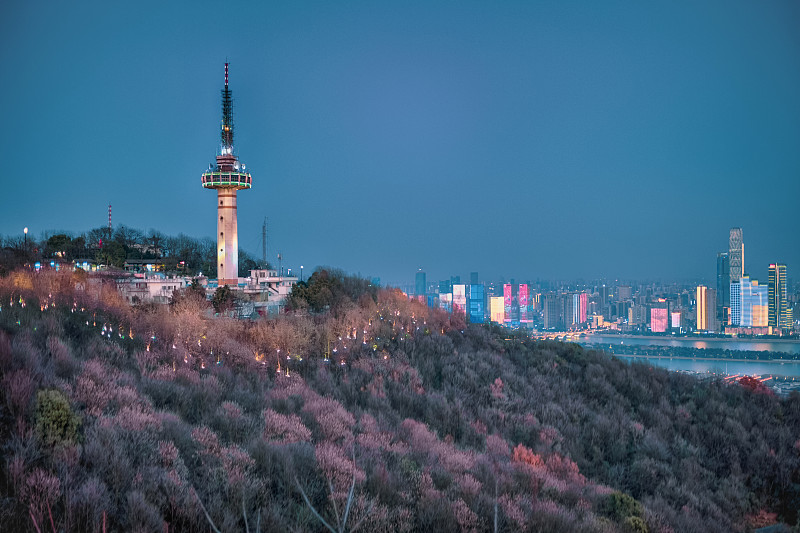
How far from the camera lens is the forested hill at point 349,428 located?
5.95 m

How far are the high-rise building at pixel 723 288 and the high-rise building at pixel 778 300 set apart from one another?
495cm

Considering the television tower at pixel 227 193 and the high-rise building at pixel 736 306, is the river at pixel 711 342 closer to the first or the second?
the high-rise building at pixel 736 306

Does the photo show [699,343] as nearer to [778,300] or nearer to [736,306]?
[736,306]

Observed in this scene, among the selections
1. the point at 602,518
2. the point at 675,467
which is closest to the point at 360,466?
the point at 602,518

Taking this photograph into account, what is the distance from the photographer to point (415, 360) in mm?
17016

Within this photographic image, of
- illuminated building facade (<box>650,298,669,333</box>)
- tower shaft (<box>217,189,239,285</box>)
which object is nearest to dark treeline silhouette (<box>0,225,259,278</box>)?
tower shaft (<box>217,189,239,285</box>)

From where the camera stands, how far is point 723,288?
2884 inches

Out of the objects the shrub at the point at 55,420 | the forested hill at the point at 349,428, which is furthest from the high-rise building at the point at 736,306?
the shrub at the point at 55,420

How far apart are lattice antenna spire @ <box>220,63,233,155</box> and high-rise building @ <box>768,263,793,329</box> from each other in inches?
2519

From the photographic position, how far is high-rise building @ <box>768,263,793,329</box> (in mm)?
63656

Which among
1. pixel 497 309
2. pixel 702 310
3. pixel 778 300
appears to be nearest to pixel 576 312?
pixel 497 309

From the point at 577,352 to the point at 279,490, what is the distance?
17.5 m

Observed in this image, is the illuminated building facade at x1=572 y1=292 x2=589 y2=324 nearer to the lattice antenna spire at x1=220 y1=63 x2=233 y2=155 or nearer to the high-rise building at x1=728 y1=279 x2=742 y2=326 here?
the high-rise building at x1=728 y1=279 x2=742 y2=326

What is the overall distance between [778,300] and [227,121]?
230 ft
